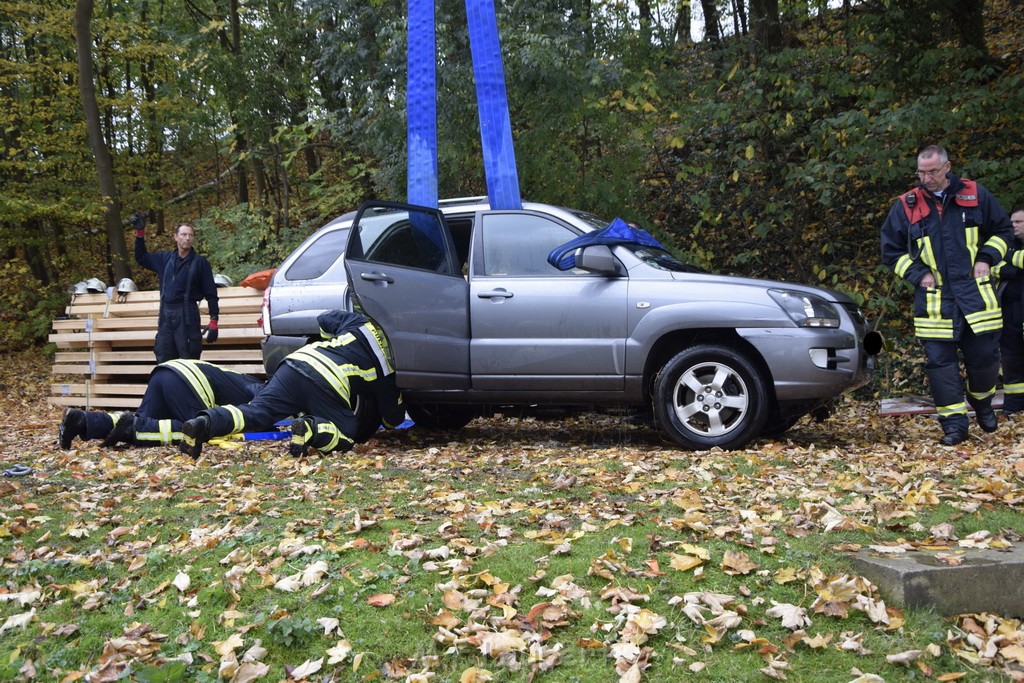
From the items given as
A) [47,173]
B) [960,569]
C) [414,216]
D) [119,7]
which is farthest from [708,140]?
[119,7]

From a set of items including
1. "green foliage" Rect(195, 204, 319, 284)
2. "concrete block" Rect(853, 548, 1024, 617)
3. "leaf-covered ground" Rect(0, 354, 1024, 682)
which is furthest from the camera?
"green foliage" Rect(195, 204, 319, 284)

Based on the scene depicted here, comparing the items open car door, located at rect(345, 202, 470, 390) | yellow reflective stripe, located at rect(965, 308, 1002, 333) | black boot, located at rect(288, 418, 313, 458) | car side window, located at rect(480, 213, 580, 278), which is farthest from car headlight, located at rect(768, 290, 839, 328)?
black boot, located at rect(288, 418, 313, 458)

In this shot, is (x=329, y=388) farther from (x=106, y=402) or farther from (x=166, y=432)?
(x=106, y=402)

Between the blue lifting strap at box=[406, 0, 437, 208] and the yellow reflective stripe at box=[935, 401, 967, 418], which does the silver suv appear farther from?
the blue lifting strap at box=[406, 0, 437, 208]

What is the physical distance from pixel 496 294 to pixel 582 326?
75 centimetres

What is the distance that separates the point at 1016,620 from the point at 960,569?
0.30 meters

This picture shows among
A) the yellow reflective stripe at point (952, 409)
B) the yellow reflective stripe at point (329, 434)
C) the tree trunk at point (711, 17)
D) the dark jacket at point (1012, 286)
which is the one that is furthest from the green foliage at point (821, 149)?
the yellow reflective stripe at point (329, 434)

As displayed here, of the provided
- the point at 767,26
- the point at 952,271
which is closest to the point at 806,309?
the point at 952,271

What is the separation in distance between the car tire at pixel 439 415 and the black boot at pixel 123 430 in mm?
2299

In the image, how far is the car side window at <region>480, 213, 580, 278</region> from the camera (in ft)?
24.9

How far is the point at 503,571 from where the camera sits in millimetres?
4078

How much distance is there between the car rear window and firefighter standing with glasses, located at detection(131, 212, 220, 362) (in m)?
2.35

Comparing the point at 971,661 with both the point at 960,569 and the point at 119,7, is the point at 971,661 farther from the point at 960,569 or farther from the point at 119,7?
the point at 119,7

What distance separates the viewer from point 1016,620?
148 inches
